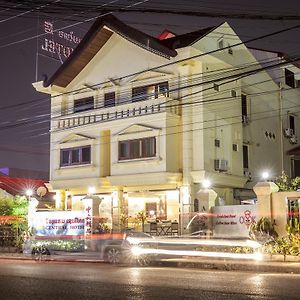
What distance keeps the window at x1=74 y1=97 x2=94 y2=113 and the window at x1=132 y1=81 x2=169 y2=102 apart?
3382mm

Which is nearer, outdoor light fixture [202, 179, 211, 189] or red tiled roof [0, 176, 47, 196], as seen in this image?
outdoor light fixture [202, 179, 211, 189]

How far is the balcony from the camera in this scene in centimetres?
2900

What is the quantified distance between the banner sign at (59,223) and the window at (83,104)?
27.7 ft

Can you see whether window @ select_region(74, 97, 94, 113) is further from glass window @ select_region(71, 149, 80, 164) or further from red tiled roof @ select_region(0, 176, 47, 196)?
red tiled roof @ select_region(0, 176, 47, 196)

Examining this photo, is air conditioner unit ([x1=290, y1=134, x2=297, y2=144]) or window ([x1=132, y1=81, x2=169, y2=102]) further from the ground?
window ([x1=132, y1=81, x2=169, y2=102])

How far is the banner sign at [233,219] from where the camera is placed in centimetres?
2411

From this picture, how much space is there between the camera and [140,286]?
41.5ft

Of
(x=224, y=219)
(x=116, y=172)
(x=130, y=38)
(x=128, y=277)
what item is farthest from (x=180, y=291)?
(x=130, y=38)

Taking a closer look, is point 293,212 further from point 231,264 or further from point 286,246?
point 231,264

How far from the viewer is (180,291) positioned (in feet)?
38.5

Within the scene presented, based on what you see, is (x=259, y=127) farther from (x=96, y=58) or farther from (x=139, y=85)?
(x=96, y=58)

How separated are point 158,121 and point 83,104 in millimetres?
6560

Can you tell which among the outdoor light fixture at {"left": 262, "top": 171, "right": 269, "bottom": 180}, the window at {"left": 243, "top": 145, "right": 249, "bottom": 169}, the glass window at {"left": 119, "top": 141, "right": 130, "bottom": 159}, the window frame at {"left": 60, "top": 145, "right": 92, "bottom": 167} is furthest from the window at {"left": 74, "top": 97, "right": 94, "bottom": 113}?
the outdoor light fixture at {"left": 262, "top": 171, "right": 269, "bottom": 180}

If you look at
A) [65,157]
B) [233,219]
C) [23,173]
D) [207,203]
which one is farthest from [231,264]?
[23,173]
